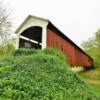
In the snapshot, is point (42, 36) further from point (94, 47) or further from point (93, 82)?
point (94, 47)

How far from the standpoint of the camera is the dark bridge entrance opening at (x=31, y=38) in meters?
20.9

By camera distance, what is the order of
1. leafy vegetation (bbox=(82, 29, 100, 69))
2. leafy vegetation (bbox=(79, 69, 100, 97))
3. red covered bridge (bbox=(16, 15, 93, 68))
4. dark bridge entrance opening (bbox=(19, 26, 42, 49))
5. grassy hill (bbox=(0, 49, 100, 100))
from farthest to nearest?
leafy vegetation (bbox=(82, 29, 100, 69)), dark bridge entrance opening (bbox=(19, 26, 42, 49)), red covered bridge (bbox=(16, 15, 93, 68)), leafy vegetation (bbox=(79, 69, 100, 97)), grassy hill (bbox=(0, 49, 100, 100))

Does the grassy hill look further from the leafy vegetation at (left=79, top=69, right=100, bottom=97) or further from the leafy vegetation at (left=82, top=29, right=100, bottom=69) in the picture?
the leafy vegetation at (left=82, top=29, right=100, bottom=69)

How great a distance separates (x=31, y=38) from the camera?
23125 millimetres

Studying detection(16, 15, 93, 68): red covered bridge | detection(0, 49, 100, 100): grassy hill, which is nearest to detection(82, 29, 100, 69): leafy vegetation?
detection(16, 15, 93, 68): red covered bridge

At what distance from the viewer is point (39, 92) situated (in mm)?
6746

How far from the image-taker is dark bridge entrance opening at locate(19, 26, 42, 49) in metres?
20.9

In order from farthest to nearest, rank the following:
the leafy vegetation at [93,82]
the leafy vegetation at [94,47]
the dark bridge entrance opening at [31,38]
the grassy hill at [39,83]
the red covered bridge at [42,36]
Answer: the leafy vegetation at [94,47] < the dark bridge entrance opening at [31,38] < the red covered bridge at [42,36] < the leafy vegetation at [93,82] < the grassy hill at [39,83]

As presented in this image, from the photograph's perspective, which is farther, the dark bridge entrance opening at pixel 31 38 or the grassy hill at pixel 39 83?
the dark bridge entrance opening at pixel 31 38

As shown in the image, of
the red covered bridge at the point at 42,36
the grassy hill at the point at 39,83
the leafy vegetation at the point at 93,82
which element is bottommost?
the leafy vegetation at the point at 93,82

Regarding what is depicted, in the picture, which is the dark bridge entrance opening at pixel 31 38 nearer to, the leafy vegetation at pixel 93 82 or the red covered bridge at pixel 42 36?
the red covered bridge at pixel 42 36

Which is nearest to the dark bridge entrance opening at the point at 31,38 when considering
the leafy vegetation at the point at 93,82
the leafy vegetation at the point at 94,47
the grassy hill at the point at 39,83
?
the leafy vegetation at the point at 93,82

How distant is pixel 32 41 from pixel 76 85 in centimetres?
1423

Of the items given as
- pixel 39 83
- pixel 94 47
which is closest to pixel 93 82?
pixel 39 83
